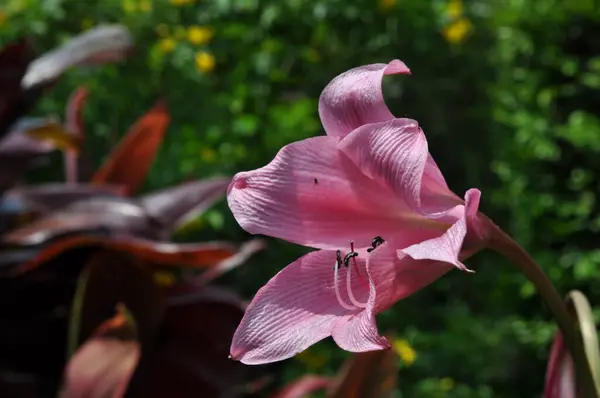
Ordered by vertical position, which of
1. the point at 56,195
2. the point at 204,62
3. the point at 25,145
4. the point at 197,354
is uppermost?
the point at 25,145

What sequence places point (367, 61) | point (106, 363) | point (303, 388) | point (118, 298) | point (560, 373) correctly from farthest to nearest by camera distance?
point (367, 61)
point (303, 388)
point (118, 298)
point (106, 363)
point (560, 373)

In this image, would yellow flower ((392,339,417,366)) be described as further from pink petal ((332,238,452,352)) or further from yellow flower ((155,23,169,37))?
pink petal ((332,238,452,352))

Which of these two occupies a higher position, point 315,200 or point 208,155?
point 315,200

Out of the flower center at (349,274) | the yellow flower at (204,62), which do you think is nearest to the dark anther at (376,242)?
the flower center at (349,274)

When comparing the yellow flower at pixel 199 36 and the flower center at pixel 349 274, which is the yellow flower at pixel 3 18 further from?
the flower center at pixel 349 274

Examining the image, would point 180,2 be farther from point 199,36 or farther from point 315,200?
point 315,200

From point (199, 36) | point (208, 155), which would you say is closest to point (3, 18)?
point (199, 36)

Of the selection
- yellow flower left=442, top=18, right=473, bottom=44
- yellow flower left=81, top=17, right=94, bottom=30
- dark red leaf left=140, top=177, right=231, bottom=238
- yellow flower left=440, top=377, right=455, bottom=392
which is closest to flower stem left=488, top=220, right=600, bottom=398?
dark red leaf left=140, top=177, right=231, bottom=238
